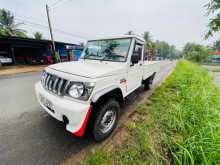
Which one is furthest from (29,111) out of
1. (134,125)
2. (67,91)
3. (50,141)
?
(134,125)

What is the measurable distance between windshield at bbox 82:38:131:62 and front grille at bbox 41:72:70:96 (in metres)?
1.23

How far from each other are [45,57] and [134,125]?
19.6 meters

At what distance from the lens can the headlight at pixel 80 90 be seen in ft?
5.41

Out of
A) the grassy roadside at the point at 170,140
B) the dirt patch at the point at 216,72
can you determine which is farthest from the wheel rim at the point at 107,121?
the dirt patch at the point at 216,72

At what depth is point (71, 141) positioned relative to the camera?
210 centimetres

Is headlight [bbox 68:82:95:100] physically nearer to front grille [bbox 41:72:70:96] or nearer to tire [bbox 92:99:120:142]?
front grille [bbox 41:72:70:96]

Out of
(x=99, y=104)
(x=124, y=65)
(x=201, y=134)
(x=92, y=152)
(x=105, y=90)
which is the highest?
(x=124, y=65)

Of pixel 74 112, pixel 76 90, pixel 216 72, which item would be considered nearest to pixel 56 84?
pixel 76 90

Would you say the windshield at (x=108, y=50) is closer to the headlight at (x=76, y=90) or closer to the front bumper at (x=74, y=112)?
the headlight at (x=76, y=90)

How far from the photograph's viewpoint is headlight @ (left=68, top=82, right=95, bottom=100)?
1.65 m

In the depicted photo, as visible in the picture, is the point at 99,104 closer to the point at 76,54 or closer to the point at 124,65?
the point at 124,65

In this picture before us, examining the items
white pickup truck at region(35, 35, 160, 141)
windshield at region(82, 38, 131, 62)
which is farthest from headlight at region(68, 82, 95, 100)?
windshield at region(82, 38, 131, 62)

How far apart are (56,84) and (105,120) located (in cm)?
110

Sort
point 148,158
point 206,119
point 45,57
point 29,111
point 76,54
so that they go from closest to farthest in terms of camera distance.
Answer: point 148,158
point 206,119
point 29,111
point 45,57
point 76,54
